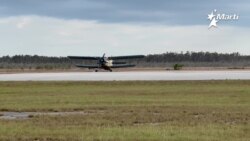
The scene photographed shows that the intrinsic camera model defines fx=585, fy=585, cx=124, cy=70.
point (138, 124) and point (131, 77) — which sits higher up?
point (131, 77)

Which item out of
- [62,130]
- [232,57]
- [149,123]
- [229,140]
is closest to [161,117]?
[149,123]

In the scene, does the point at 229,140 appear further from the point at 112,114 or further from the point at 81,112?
the point at 81,112

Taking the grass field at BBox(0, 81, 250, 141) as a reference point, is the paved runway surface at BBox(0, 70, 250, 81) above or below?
above

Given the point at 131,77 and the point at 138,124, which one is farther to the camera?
the point at 131,77

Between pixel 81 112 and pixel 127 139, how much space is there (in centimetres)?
941

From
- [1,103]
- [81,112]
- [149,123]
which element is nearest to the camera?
[149,123]

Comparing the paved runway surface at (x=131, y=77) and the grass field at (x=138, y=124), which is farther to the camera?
the paved runway surface at (x=131, y=77)

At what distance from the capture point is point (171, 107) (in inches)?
995

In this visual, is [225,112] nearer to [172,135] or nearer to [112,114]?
[112,114]

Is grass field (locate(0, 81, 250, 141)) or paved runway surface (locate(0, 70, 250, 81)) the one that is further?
paved runway surface (locate(0, 70, 250, 81))

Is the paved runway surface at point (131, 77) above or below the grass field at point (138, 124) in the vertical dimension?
above

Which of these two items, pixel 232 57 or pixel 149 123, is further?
pixel 232 57

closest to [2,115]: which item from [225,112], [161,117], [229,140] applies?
[161,117]

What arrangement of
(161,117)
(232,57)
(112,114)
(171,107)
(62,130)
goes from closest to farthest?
(62,130) → (161,117) → (112,114) → (171,107) → (232,57)
